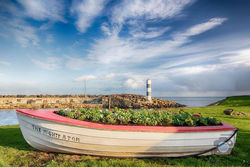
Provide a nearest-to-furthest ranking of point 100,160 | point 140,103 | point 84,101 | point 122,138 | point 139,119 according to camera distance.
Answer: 1. point 122,138
2. point 100,160
3. point 139,119
4. point 140,103
5. point 84,101

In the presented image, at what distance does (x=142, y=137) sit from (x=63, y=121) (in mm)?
2228

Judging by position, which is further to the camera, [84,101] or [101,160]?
[84,101]

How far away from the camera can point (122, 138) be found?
431cm

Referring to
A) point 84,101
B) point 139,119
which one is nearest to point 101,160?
point 139,119

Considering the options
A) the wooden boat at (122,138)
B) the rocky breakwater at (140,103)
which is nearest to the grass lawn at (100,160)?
the wooden boat at (122,138)

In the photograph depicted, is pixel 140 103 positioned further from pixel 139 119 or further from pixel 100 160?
pixel 100 160

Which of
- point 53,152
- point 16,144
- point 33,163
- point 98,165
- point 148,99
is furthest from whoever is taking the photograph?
point 148,99

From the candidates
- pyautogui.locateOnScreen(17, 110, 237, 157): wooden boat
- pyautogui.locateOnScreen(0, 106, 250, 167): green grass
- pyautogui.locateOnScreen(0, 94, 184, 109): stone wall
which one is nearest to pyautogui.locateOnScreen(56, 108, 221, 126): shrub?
pyautogui.locateOnScreen(17, 110, 237, 157): wooden boat

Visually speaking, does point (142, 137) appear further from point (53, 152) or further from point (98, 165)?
point (53, 152)

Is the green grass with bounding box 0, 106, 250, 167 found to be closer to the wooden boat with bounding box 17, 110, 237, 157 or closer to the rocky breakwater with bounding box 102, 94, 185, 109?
the wooden boat with bounding box 17, 110, 237, 157

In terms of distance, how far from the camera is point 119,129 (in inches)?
168

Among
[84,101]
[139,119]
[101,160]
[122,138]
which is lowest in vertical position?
[84,101]

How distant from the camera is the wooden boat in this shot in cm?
430

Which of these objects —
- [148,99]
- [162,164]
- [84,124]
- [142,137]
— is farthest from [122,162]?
[148,99]
